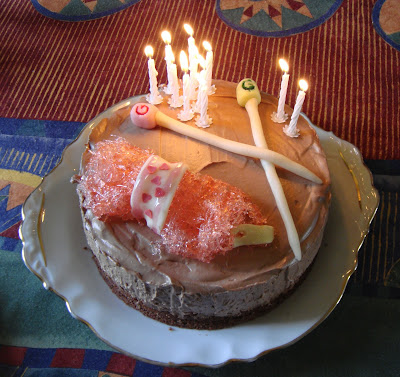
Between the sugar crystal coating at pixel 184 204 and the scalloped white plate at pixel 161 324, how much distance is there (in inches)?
10.4

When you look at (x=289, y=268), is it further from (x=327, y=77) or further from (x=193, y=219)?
(x=327, y=77)

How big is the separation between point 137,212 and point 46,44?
4.89ft

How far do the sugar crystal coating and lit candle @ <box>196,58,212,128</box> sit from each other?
0.21m

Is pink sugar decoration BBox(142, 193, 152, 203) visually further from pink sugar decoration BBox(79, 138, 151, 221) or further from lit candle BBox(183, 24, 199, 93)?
lit candle BBox(183, 24, 199, 93)

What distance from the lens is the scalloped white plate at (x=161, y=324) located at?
3.93 ft

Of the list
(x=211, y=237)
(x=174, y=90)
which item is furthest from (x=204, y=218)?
(x=174, y=90)

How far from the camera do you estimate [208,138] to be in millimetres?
1302

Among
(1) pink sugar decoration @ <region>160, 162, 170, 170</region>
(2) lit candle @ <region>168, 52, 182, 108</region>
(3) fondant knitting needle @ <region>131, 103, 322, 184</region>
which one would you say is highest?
(2) lit candle @ <region>168, 52, 182, 108</region>

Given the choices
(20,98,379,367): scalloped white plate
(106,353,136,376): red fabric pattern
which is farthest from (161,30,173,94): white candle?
(106,353,136,376): red fabric pattern

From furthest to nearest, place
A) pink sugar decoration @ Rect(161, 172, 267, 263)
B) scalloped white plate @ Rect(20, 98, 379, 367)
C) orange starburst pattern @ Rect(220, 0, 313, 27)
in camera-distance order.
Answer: orange starburst pattern @ Rect(220, 0, 313, 27) → scalloped white plate @ Rect(20, 98, 379, 367) → pink sugar decoration @ Rect(161, 172, 267, 263)

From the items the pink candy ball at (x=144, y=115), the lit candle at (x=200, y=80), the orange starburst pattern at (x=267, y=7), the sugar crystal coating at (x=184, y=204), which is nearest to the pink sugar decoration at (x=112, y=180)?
the sugar crystal coating at (x=184, y=204)

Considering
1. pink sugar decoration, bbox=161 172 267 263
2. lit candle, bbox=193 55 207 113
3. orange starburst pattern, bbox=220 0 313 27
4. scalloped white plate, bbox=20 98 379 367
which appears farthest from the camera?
orange starburst pattern, bbox=220 0 313 27

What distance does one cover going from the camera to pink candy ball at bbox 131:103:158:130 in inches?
52.7

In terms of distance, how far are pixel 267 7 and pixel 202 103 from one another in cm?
128
